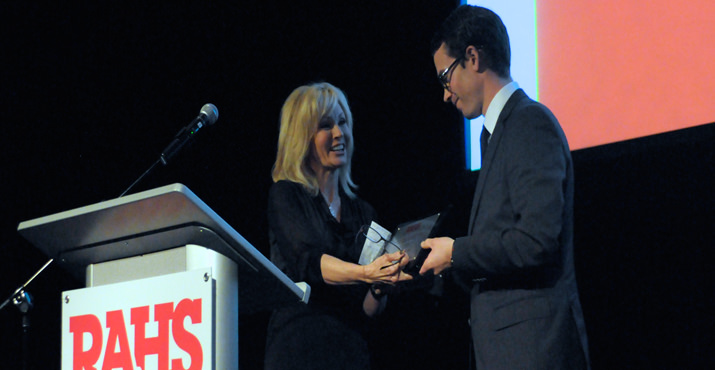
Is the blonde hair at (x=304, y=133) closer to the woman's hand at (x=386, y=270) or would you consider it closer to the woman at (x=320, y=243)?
the woman at (x=320, y=243)

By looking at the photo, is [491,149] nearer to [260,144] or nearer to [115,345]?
[115,345]

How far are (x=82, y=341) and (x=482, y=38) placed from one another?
1.28 meters

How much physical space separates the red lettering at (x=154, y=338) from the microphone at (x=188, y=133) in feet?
2.66

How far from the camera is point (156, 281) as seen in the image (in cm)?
139

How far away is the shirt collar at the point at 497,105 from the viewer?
196cm

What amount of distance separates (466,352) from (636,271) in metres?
0.96

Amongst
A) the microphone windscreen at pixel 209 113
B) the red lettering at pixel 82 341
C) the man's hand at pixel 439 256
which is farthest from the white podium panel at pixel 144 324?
the microphone windscreen at pixel 209 113

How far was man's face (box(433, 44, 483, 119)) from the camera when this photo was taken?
2031 mm

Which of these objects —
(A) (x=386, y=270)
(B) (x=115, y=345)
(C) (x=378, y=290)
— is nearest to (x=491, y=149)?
(A) (x=386, y=270)

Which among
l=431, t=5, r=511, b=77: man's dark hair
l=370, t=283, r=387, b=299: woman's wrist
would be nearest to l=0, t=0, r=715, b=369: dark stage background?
l=431, t=5, r=511, b=77: man's dark hair

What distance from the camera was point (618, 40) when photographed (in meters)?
2.54

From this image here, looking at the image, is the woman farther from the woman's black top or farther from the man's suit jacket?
the man's suit jacket

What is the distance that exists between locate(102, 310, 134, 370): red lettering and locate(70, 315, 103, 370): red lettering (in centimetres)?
3


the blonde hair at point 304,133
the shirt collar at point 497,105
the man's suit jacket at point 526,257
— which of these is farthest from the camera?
the blonde hair at point 304,133
